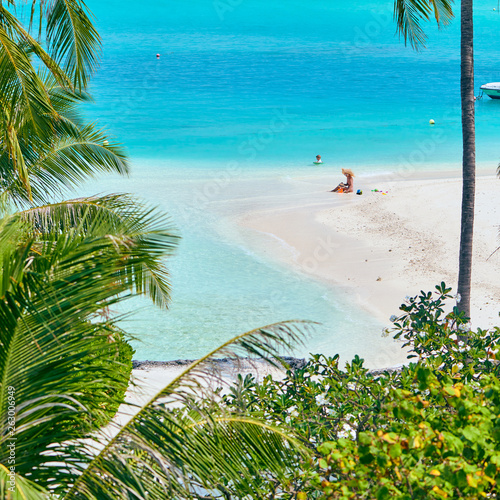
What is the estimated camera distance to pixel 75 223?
748 centimetres

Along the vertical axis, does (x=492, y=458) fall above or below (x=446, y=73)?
below

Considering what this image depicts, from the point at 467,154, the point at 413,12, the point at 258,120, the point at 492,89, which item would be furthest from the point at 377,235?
the point at 492,89

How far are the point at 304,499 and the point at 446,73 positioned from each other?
235ft

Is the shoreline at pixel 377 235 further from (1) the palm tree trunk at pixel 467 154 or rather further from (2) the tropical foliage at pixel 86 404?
(2) the tropical foliage at pixel 86 404

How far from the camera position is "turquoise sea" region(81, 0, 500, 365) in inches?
617

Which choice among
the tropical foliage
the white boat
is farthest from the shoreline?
the white boat

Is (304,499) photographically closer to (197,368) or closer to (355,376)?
(197,368)

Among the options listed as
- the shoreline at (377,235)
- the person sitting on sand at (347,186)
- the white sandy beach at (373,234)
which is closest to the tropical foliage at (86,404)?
the white sandy beach at (373,234)

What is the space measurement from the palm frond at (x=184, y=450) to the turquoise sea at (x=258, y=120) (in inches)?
225

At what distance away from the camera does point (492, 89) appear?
52.4 m

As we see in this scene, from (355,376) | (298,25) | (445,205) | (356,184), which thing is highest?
(298,25)

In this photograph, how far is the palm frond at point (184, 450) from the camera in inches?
136

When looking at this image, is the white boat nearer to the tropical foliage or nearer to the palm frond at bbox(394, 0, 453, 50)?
the palm frond at bbox(394, 0, 453, 50)

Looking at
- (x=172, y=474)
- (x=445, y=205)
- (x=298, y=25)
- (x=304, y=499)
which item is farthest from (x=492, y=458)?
(x=298, y=25)
